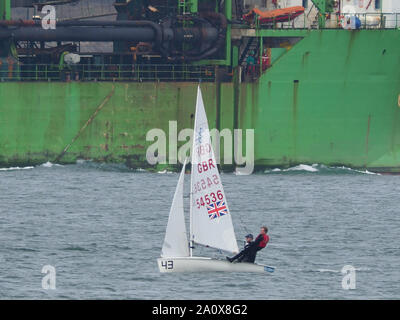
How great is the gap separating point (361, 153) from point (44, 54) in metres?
20.9

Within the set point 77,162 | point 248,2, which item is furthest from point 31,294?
point 248,2

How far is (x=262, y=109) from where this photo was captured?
76.1m

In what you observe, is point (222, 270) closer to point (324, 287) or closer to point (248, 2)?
point (324, 287)

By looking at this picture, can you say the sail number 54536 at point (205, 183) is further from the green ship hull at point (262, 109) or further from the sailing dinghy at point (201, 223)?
the green ship hull at point (262, 109)

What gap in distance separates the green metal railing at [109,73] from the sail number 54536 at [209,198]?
30439 millimetres

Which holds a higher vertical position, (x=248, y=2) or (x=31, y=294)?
(x=248, y=2)

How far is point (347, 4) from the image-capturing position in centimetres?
8844

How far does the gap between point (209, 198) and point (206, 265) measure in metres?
2.54

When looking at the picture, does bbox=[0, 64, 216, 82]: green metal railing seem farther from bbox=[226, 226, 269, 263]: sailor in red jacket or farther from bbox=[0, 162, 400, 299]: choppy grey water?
bbox=[226, 226, 269, 263]: sailor in red jacket

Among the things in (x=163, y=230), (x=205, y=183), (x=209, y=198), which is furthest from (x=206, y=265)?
(x=163, y=230)

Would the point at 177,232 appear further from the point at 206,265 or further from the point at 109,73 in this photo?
the point at 109,73

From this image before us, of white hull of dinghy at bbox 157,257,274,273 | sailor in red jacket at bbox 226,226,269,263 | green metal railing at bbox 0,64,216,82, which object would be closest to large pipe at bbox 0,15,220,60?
green metal railing at bbox 0,64,216,82

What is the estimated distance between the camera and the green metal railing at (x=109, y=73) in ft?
253

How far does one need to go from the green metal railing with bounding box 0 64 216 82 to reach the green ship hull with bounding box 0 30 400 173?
5.28 ft
